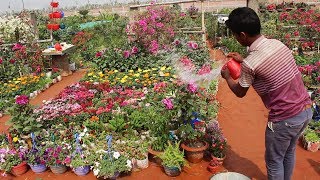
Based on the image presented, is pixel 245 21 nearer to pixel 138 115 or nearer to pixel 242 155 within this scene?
pixel 242 155

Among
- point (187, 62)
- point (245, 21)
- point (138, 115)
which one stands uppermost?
point (245, 21)

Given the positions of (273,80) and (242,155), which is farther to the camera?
(242,155)

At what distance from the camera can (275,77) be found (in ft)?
8.44

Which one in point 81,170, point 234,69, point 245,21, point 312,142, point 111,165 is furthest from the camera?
point 312,142

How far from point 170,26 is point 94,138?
18.5ft

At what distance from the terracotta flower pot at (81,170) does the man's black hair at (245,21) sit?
3046 mm

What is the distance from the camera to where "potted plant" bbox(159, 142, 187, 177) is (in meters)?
4.35

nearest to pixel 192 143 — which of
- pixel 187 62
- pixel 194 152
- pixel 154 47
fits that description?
pixel 194 152

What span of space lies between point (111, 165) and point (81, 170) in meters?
0.53

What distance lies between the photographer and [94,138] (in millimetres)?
5133

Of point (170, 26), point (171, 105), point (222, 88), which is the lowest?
point (222, 88)

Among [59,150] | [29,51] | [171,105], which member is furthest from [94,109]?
[29,51]

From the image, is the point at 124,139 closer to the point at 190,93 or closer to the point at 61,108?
the point at 190,93

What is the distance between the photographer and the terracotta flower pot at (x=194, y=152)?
14.9 feet
